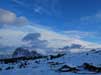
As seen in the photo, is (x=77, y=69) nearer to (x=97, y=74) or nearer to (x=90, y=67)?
(x=90, y=67)

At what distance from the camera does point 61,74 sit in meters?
29.9

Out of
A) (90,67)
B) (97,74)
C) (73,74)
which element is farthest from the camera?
(90,67)

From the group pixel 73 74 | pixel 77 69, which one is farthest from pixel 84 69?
pixel 73 74

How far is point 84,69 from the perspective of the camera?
32.6 m

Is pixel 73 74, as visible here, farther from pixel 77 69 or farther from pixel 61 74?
pixel 77 69

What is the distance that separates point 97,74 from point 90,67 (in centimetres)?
463

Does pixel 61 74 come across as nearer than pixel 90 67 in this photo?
Yes

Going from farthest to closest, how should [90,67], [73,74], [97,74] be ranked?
[90,67], [73,74], [97,74]

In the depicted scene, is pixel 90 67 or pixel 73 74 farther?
pixel 90 67

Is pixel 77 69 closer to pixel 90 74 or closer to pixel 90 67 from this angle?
pixel 90 67

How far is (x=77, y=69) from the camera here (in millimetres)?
32688

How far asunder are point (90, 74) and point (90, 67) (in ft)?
13.6

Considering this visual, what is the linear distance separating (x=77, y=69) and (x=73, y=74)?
12.2 feet

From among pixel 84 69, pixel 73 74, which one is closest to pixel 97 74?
pixel 73 74
